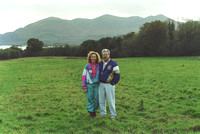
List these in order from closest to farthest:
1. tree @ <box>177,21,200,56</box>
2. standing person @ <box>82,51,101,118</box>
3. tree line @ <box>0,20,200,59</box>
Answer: standing person @ <box>82,51,101,118</box> → tree @ <box>177,21,200,56</box> → tree line @ <box>0,20,200,59</box>

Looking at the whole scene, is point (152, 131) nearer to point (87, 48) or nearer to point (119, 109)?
point (119, 109)

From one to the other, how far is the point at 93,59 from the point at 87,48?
66178mm

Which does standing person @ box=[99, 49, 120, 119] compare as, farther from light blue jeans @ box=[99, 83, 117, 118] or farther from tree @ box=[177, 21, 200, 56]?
tree @ box=[177, 21, 200, 56]

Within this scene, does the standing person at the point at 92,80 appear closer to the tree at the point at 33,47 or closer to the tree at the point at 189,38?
the tree at the point at 189,38

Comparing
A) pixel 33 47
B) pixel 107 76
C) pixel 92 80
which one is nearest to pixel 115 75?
pixel 107 76

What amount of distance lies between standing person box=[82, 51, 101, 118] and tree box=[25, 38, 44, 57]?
6927 cm

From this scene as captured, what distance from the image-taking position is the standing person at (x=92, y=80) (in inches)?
261

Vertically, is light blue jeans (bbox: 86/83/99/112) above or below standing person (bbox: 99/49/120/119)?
below

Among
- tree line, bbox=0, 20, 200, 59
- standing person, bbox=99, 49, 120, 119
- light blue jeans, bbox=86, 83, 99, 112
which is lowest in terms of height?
light blue jeans, bbox=86, 83, 99, 112

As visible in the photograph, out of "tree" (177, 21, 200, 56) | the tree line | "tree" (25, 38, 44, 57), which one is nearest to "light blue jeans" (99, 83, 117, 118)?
the tree line

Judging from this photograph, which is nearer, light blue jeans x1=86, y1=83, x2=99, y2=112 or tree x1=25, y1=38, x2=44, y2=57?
light blue jeans x1=86, y1=83, x2=99, y2=112

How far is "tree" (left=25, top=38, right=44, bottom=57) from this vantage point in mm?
69581

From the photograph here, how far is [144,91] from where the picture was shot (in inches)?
467

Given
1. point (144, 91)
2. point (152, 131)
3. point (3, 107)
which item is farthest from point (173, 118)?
point (3, 107)
